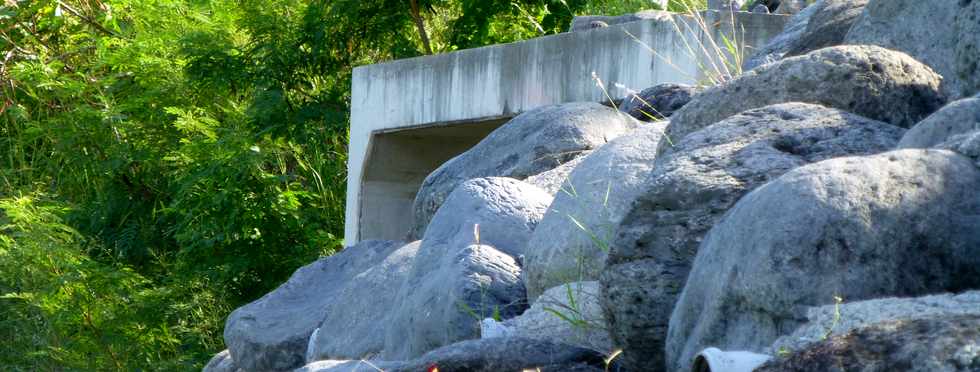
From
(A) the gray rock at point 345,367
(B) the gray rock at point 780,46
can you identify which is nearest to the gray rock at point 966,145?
(A) the gray rock at point 345,367

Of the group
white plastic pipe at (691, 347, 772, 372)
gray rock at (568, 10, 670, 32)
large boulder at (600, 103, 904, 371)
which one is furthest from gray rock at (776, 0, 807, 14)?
white plastic pipe at (691, 347, 772, 372)

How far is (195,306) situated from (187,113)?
6.84ft

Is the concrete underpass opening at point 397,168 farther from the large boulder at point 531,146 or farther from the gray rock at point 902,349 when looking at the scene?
the gray rock at point 902,349

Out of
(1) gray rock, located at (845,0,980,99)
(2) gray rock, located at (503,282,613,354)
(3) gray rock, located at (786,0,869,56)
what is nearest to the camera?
(2) gray rock, located at (503,282,613,354)

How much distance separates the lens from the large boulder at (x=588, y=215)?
14.7 ft

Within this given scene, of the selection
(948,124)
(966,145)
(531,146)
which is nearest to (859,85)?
(948,124)

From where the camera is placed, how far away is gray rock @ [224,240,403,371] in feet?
21.4

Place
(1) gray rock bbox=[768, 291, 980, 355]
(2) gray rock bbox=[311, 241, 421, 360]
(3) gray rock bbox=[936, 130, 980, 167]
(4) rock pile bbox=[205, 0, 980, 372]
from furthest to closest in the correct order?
1. (2) gray rock bbox=[311, 241, 421, 360]
2. (3) gray rock bbox=[936, 130, 980, 167]
3. (4) rock pile bbox=[205, 0, 980, 372]
4. (1) gray rock bbox=[768, 291, 980, 355]

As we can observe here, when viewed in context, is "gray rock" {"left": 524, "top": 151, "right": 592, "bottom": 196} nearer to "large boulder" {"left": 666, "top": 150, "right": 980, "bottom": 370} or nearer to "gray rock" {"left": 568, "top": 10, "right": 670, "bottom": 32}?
"gray rock" {"left": 568, "top": 10, "right": 670, "bottom": 32}

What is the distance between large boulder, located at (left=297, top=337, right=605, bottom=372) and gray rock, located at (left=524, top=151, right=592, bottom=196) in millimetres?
2188

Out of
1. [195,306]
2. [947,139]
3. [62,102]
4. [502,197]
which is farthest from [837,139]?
[62,102]

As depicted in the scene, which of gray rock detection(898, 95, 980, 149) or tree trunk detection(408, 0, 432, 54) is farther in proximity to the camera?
tree trunk detection(408, 0, 432, 54)

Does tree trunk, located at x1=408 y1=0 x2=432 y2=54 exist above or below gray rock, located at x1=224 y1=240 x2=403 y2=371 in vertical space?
above

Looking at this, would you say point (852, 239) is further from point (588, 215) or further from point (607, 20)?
point (607, 20)
